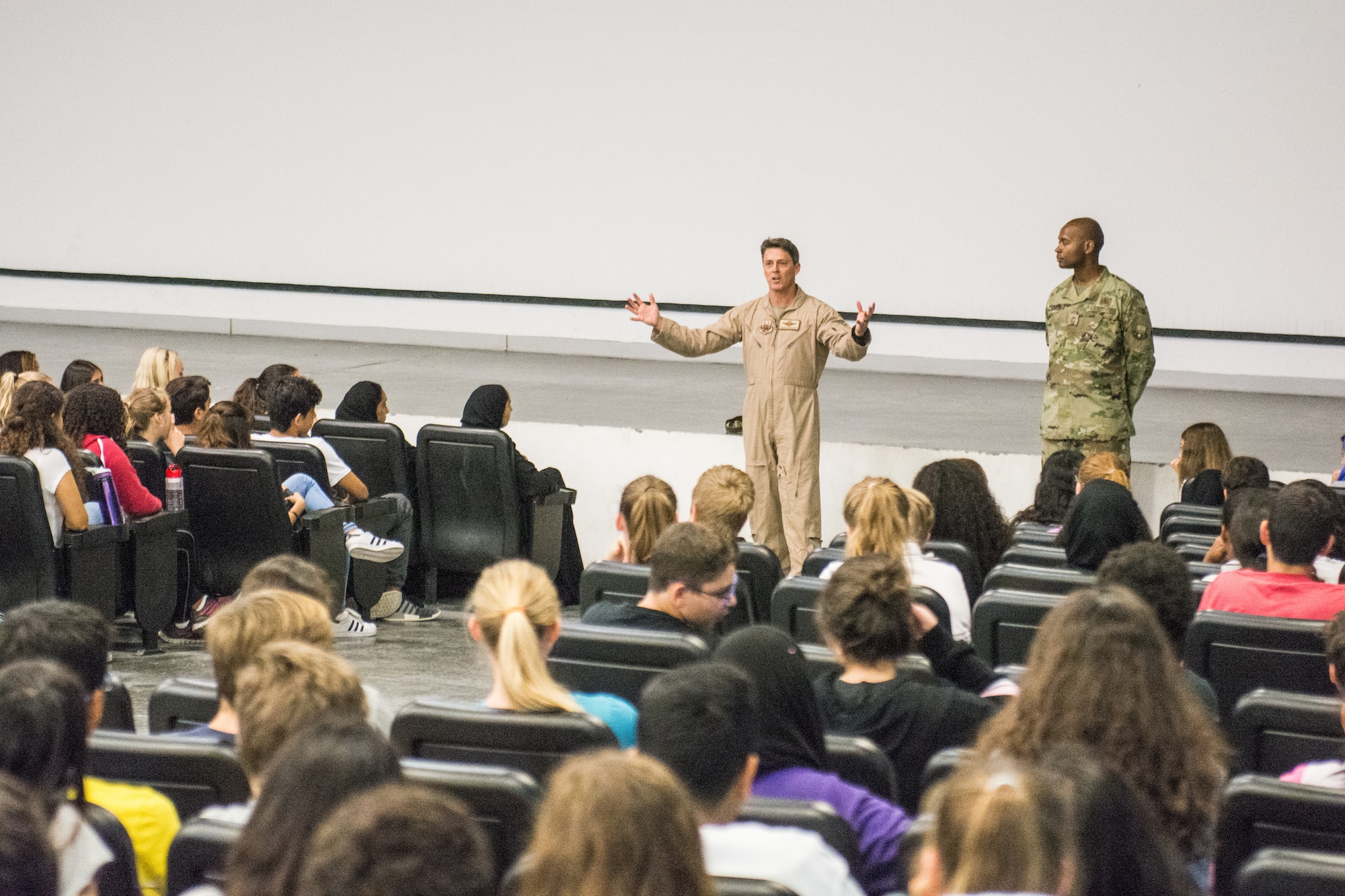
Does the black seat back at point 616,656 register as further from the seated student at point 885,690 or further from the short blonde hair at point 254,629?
the short blonde hair at point 254,629

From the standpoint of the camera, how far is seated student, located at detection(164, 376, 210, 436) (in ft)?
20.8

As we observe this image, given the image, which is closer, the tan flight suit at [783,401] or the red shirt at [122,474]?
the red shirt at [122,474]

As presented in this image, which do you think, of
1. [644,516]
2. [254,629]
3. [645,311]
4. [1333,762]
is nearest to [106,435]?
[644,516]

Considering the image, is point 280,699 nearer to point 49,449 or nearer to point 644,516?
point 644,516

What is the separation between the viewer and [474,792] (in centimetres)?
217

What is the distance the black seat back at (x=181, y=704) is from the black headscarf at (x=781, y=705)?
117 cm

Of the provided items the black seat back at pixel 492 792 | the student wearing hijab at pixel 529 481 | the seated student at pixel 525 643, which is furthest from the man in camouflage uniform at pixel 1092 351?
the black seat back at pixel 492 792

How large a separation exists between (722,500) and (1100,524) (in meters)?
1.10

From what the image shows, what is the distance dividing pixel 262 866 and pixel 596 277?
1263 centimetres

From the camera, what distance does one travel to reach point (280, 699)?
2.10 m

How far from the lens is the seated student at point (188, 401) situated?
6.34 meters

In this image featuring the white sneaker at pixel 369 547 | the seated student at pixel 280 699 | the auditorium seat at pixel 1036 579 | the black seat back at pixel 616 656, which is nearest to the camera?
the seated student at pixel 280 699

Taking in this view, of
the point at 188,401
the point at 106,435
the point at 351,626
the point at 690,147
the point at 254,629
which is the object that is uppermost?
the point at 690,147

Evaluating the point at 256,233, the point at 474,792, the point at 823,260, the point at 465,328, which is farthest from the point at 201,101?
the point at 474,792
